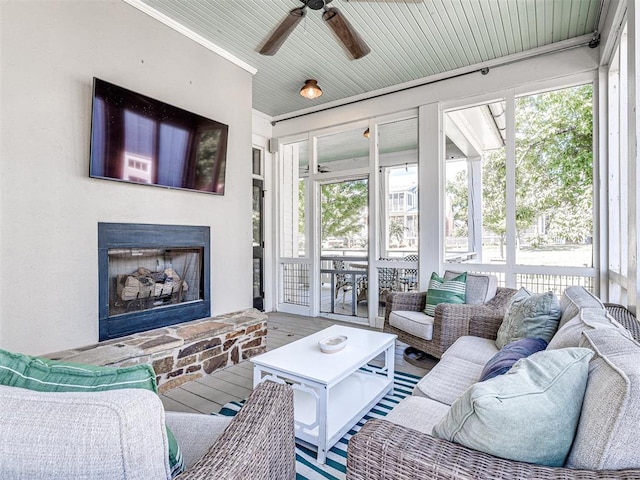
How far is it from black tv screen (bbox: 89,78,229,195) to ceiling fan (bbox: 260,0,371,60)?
3.33 feet

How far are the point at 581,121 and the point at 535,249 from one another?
1.33m

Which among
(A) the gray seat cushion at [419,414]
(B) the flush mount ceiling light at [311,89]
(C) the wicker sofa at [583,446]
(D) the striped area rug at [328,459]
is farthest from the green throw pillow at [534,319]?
(B) the flush mount ceiling light at [311,89]

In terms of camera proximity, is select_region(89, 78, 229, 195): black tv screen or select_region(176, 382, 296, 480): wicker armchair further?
select_region(89, 78, 229, 195): black tv screen

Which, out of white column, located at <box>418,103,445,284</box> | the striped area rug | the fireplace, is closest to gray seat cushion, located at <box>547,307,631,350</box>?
the striped area rug

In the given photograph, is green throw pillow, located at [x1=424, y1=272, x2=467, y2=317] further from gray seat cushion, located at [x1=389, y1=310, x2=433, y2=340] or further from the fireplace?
the fireplace

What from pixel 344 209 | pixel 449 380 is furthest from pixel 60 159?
pixel 344 209

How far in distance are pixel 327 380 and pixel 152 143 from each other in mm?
2402

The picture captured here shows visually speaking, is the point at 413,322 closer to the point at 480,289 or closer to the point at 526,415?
the point at 480,289

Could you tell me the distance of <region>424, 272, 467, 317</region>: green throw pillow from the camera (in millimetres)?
3193

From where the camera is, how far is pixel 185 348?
2760 mm

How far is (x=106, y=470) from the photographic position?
59 centimetres

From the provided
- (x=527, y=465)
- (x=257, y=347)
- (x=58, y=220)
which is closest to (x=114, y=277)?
(x=58, y=220)

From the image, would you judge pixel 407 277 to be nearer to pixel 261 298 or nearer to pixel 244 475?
pixel 261 298

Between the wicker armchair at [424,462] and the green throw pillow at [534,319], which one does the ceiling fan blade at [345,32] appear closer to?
the green throw pillow at [534,319]
